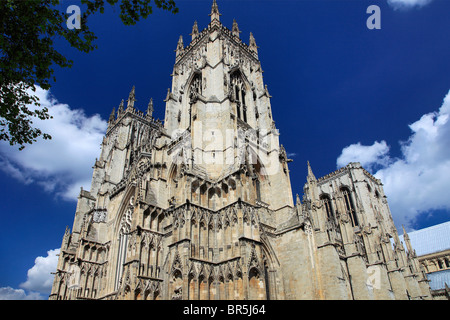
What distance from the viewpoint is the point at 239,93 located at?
28609 millimetres

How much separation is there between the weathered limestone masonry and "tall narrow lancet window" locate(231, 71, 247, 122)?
136 millimetres

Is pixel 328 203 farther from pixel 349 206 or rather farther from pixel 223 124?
pixel 223 124

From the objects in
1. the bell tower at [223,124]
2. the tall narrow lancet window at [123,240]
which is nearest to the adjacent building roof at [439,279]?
the bell tower at [223,124]

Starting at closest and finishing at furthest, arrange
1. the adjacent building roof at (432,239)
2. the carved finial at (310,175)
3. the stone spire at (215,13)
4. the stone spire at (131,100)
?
the carved finial at (310,175), the stone spire at (215,13), the stone spire at (131,100), the adjacent building roof at (432,239)

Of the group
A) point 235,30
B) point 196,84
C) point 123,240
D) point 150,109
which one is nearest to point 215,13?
point 235,30

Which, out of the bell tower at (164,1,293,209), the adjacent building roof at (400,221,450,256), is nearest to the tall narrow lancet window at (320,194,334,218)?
the adjacent building roof at (400,221,450,256)

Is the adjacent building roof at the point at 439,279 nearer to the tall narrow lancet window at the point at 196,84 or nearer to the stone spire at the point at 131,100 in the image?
the tall narrow lancet window at the point at 196,84

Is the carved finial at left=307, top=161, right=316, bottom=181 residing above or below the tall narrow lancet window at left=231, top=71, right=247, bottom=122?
below

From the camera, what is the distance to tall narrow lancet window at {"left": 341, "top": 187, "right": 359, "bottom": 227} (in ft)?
142

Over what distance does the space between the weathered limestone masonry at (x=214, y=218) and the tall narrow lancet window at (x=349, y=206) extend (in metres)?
4.10

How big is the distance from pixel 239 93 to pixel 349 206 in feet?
89.9

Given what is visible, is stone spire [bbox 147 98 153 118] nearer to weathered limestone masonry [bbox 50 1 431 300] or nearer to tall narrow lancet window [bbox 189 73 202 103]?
weathered limestone masonry [bbox 50 1 431 300]

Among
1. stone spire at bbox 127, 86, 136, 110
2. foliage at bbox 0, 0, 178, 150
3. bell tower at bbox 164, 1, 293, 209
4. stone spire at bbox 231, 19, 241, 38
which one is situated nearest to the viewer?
foliage at bbox 0, 0, 178, 150

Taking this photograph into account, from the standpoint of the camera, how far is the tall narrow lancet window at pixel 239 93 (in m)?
27.5
